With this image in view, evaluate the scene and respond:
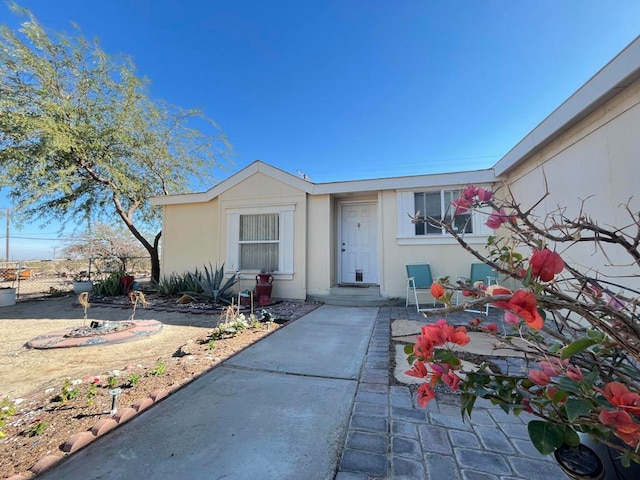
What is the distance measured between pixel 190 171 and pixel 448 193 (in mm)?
8408

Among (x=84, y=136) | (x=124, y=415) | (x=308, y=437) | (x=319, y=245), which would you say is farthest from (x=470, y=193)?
(x=84, y=136)

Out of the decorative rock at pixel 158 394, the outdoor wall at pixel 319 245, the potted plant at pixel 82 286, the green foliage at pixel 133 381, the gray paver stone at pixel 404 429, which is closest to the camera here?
the gray paver stone at pixel 404 429

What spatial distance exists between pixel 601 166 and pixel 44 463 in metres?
5.54

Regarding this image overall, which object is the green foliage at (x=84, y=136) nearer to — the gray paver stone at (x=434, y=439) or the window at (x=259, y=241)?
the window at (x=259, y=241)

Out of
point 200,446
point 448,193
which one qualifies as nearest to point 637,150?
point 448,193

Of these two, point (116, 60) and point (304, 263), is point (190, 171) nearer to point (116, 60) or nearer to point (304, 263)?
point (116, 60)

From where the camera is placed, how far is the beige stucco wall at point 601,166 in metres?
2.98

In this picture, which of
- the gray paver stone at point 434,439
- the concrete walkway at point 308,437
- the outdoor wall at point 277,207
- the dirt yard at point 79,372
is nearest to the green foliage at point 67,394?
the dirt yard at point 79,372

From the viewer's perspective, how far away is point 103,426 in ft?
5.98

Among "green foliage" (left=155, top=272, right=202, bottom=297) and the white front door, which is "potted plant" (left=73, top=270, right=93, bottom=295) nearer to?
"green foliage" (left=155, top=272, right=202, bottom=297)

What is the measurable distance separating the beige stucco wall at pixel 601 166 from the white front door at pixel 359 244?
11.5ft

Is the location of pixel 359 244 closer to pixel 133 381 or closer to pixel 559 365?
pixel 133 381

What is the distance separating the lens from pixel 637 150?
2908 mm

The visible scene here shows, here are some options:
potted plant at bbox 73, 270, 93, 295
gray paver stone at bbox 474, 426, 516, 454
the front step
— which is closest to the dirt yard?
the front step
